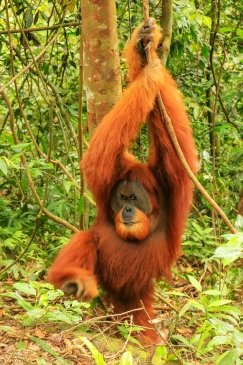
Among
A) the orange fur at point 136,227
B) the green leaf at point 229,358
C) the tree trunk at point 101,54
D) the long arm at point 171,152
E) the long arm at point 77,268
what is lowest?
the long arm at point 77,268

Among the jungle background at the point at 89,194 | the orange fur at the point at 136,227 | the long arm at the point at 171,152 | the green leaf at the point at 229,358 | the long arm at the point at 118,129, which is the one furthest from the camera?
the orange fur at the point at 136,227

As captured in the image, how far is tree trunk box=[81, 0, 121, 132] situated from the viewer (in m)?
3.80

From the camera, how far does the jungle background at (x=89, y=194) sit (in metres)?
3.36

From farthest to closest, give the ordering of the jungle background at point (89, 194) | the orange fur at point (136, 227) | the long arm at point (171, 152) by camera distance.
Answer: the orange fur at point (136, 227), the long arm at point (171, 152), the jungle background at point (89, 194)

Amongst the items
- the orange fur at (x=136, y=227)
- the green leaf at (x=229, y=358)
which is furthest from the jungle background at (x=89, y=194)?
the orange fur at (x=136, y=227)

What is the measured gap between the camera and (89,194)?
4883 mm

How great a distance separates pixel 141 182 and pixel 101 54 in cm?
87

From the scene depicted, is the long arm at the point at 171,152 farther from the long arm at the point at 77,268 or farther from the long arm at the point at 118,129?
the long arm at the point at 77,268

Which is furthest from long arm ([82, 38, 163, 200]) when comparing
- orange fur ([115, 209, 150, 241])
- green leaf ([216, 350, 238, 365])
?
green leaf ([216, 350, 238, 365])

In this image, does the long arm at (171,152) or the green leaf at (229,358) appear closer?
the green leaf at (229,358)

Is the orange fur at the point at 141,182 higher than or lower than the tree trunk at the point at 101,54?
lower

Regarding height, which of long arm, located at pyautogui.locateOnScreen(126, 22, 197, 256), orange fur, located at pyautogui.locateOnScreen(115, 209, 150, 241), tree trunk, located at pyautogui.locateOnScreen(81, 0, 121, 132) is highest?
tree trunk, located at pyautogui.locateOnScreen(81, 0, 121, 132)

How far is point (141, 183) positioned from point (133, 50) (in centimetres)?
88

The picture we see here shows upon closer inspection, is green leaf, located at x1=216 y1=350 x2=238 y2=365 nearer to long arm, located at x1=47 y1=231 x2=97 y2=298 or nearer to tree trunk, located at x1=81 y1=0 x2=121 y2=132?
long arm, located at x1=47 y1=231 x2=97 y2=298
